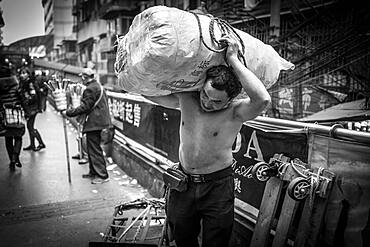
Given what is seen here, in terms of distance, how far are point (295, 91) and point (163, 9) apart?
25.8 ft

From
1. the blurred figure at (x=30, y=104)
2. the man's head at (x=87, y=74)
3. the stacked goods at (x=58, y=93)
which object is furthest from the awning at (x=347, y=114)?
the blurred figure at (x=30, y=104)

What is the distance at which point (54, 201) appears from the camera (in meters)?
5.63

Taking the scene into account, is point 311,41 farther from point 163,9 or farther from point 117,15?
point 117,15

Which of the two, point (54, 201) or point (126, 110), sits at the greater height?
point (126, 110)

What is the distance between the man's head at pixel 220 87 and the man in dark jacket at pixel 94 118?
4491mm

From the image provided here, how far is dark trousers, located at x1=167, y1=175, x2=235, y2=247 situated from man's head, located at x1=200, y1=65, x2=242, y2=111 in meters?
0.72

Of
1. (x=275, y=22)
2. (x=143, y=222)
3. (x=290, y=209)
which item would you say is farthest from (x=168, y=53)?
(x=275, y=22)

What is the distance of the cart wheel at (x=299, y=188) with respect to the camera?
99.0 inches

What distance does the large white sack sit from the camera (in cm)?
228

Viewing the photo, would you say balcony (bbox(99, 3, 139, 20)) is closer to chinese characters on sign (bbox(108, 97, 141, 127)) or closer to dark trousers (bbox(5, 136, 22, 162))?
chinese characters on sign (bbox(108, 97, 141, 127))

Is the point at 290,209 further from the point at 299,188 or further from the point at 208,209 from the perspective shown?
the point at 208,209

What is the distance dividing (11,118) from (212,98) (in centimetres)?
623

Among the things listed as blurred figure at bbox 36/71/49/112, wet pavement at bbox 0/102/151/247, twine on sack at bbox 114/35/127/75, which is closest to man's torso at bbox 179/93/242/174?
twine on sack at bbox 114/35/127/75

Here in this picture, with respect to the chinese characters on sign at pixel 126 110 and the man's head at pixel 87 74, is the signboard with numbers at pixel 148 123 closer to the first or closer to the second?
the chinese characters on sign at pixel 126 110
